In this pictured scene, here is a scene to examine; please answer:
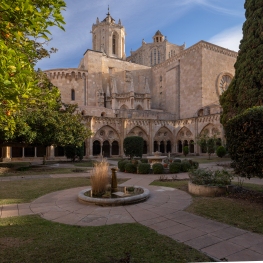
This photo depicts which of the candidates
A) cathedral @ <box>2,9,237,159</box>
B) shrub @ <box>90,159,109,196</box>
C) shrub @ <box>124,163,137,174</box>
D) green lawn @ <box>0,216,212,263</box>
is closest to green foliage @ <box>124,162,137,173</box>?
shrub @ <box>124,163,137,174</box>

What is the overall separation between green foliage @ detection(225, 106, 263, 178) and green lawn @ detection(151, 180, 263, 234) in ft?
2.88

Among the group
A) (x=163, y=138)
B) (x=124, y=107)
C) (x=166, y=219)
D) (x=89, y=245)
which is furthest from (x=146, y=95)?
(x=89, y=245)

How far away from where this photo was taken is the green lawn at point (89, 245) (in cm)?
279

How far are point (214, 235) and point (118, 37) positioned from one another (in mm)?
45282

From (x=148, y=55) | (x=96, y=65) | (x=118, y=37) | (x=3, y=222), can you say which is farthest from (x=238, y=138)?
(x=148, y=55)

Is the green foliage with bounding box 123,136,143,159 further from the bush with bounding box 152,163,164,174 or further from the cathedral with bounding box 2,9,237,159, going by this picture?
the bush with bounding box 152,163,164,174

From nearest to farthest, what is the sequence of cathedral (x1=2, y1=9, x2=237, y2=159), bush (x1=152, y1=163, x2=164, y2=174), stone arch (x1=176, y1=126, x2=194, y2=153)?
bush (x1=152, y1=163, x2=164, y2=174), cathedral (x1=2, y1=9, x2=237, y2=159), stone arch (x1=176, y1=126, x2=194, y2=153)

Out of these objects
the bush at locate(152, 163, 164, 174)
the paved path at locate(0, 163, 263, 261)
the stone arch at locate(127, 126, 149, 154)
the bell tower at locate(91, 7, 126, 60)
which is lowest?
the paved path at locate(0, 163, 263, 261)

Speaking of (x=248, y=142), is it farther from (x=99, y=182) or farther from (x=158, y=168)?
(x=158, y=168)

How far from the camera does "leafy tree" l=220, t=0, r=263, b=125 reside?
14312 millimetres

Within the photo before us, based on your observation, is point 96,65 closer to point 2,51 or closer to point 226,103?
point 226,103

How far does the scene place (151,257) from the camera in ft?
9.12

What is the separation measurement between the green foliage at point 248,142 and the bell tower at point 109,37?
3997 centimetres

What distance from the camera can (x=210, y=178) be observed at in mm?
6957
